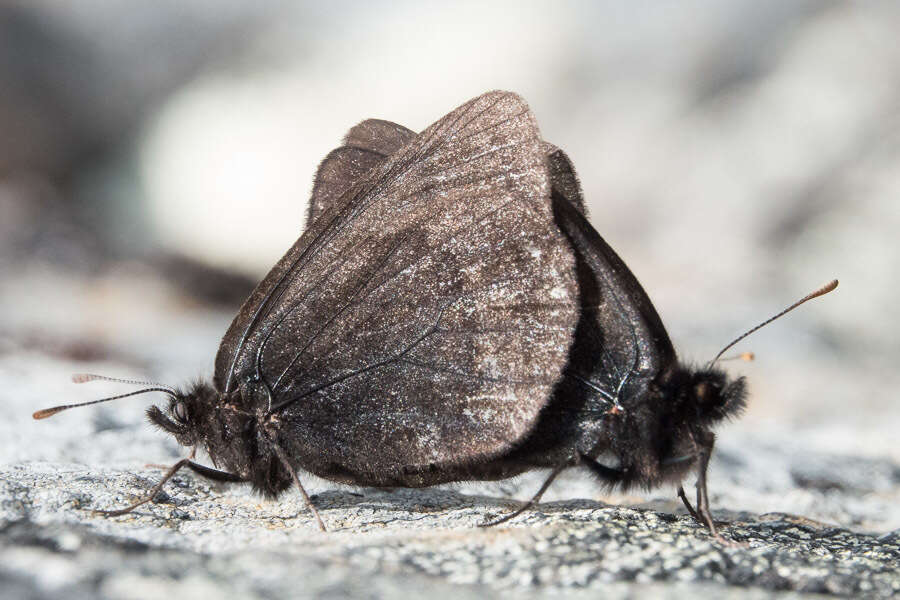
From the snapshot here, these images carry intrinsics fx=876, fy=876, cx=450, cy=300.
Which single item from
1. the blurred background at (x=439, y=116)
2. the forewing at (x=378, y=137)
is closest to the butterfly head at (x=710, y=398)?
the forewing at (x=378, y=137)

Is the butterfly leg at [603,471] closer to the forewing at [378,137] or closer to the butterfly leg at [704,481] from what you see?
the butterfly leg at [704,481]

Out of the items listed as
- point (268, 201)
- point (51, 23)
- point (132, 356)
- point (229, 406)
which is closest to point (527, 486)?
point (229, 406)

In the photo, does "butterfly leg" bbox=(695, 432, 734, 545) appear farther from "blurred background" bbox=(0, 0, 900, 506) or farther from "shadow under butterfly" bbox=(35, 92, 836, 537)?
"blurred background" bbox=(0, 0, 900, 506)

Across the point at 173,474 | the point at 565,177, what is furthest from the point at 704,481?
the point at 173,474

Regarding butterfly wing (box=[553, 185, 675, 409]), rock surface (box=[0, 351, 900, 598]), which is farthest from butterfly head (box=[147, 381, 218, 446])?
butterfly wing (box=[553, 185, 675, 409])

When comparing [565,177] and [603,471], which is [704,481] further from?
[565,177]
